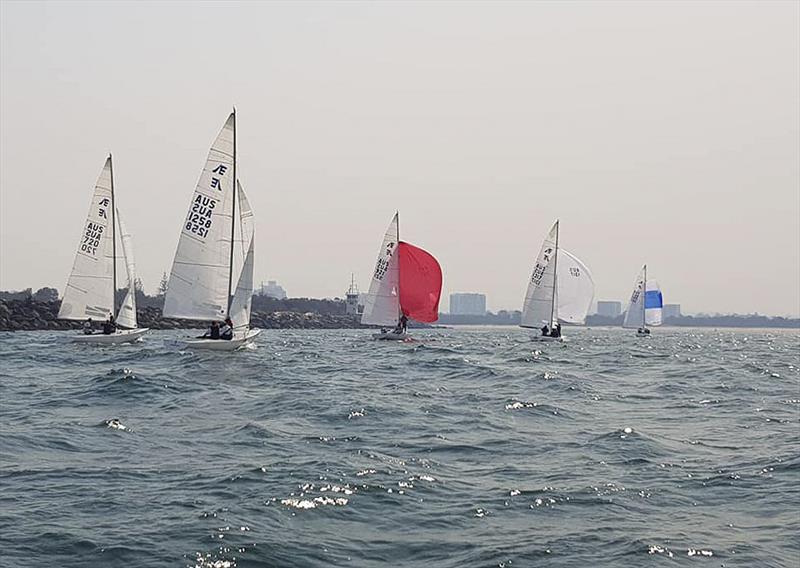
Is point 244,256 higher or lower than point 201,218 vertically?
lower

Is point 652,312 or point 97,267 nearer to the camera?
point 97,267

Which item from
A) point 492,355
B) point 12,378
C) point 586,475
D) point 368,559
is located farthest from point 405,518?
point 492,355

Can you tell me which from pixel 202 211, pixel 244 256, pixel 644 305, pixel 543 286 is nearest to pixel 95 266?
pixel 244 256

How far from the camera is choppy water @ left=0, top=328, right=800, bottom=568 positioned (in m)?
8.84

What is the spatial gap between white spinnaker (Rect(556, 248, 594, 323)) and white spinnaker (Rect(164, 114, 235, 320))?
3290 cm

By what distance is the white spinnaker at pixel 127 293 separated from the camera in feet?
144

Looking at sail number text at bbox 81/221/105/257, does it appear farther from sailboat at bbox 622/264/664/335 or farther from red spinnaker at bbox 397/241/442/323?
sailboat at bbox 622/264/664/335

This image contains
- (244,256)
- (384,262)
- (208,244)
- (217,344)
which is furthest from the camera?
(384,262)

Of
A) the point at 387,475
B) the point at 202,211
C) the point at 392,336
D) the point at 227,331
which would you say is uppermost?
the point at 202,211

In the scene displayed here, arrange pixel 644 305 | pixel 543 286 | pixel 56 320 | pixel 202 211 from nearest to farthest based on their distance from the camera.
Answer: pixel 202 211 → pixel 543 286 → pixel 56 320 → pixel 644 305

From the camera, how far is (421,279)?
171 feet

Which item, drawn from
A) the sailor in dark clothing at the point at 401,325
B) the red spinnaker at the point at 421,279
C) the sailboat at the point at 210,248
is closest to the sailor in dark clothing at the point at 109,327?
the sailboat at the point at 210,248

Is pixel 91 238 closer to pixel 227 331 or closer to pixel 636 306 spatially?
pixel 227 331

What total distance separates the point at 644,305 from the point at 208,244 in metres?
66.8
